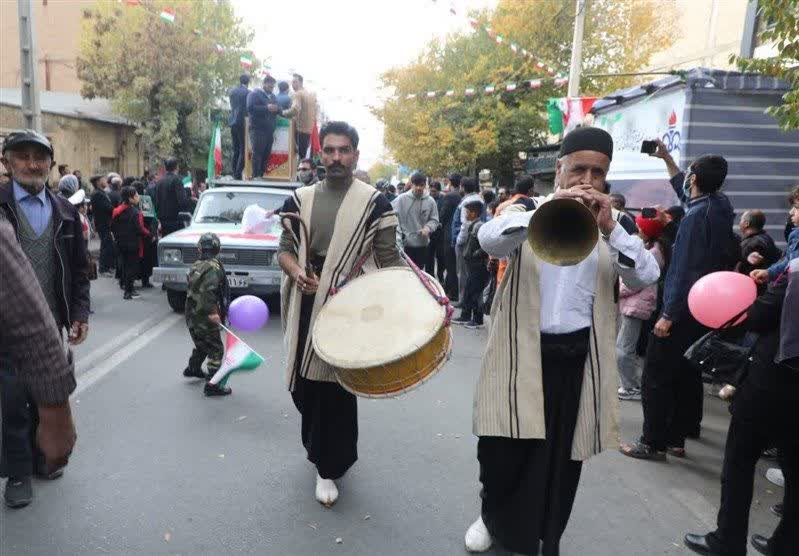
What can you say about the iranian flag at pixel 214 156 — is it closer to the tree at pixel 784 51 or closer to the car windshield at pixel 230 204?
the car windshield at pixel 230 204

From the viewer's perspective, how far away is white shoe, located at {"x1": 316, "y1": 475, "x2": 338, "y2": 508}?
3.62 metres

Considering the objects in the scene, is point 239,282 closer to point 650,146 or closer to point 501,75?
point 650,146

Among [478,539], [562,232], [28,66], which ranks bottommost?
[478,539]

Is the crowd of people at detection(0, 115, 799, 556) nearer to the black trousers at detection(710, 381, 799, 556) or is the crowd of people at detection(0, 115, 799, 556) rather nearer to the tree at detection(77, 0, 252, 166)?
the black trousers at detection(710, 381, 799, 556)

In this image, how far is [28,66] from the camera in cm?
1072

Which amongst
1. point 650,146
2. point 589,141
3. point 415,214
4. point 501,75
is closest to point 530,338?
point 589,141

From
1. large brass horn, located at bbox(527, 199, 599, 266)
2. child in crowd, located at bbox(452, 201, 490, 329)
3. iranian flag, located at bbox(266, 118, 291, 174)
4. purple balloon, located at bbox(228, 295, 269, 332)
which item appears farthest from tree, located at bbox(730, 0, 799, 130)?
iranian flag, located at bbox(266, 118, 291, 174)

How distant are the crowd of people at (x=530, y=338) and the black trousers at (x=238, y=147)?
27.5 feet

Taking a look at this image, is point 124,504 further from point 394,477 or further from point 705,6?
point 705,6

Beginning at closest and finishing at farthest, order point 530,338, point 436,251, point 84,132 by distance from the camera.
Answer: point 530,338
point 436,251
point 84,132

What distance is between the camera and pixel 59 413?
1.68 meters

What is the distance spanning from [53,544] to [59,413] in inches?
75.6

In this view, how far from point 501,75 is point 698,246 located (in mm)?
21545

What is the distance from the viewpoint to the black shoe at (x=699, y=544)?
3224 millimetres
